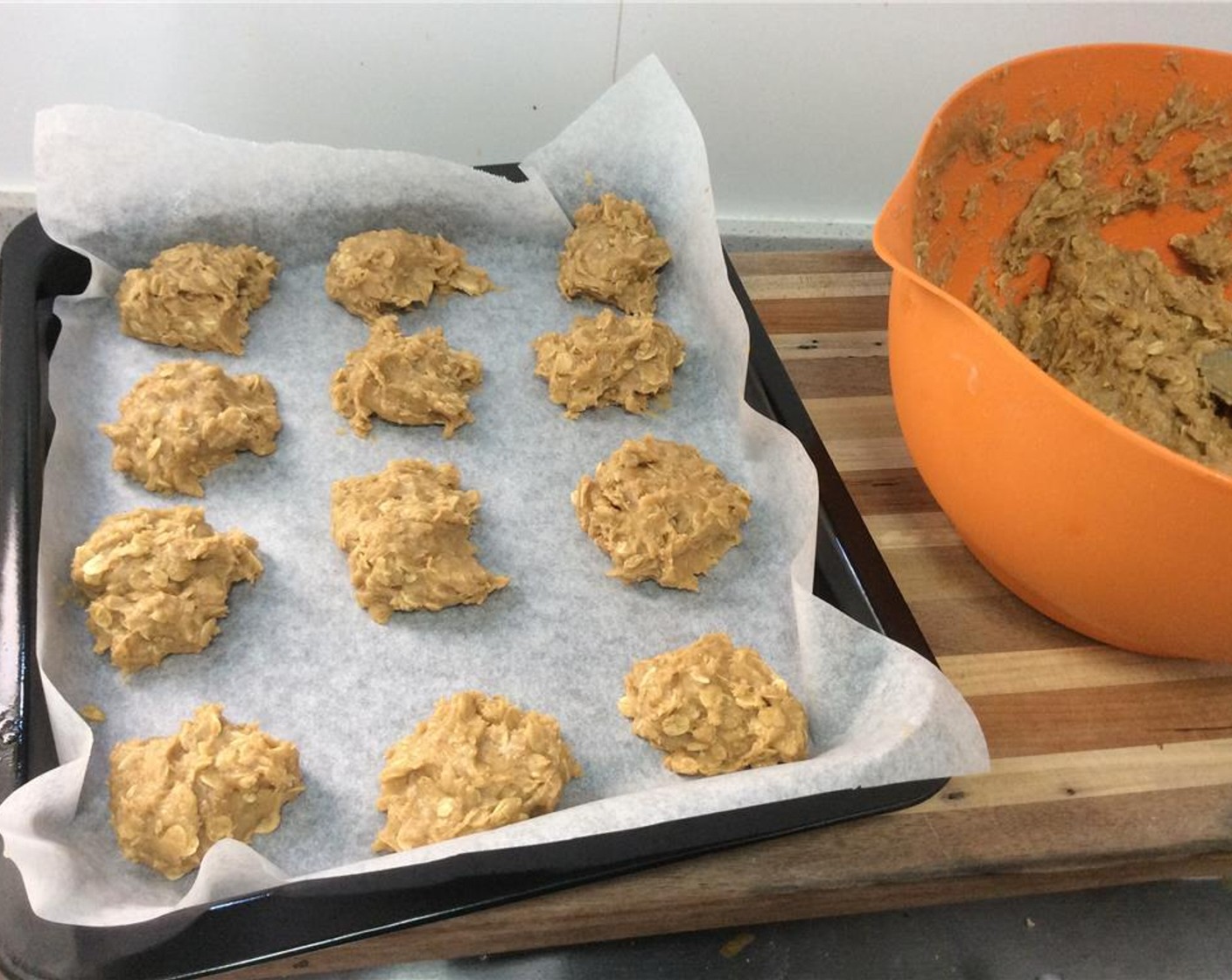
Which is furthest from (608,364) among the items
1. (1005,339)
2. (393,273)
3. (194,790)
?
(194,790)

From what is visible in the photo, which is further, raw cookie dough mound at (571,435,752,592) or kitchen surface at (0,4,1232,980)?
raw cookie dough mound at (571,435,752,592)

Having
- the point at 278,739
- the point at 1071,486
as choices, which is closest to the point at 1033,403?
the point at 1071,486

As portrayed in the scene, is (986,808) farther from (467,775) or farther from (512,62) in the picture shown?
(512,62)

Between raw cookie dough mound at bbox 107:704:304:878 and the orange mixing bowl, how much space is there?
0.79 metres

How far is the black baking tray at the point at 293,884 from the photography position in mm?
875

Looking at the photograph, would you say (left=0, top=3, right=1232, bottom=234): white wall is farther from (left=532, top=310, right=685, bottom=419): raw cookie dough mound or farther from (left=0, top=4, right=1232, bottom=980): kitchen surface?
(left=532, top=310, right=685, bottom=419): raw cookie dough mound

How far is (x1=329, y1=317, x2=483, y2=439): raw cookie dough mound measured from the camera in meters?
1.37

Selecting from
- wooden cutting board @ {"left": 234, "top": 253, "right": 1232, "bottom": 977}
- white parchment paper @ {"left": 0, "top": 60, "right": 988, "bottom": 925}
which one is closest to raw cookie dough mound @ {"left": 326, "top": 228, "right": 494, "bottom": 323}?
white parchment paper @ {"left": 0, "top": 60, "right": 988, "bottom": 925}

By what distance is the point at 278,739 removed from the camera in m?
1.10

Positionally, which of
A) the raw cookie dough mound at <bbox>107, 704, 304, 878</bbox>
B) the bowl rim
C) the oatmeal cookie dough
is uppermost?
the bowl rim

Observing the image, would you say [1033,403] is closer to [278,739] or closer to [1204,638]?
[1204,638]

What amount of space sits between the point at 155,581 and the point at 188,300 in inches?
17.4

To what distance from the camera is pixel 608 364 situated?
142 centimetres

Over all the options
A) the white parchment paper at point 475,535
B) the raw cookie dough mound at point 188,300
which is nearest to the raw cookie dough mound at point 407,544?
the white parchment paper at point 475,535
